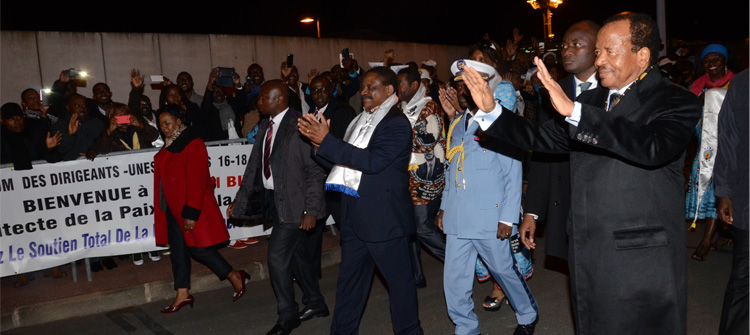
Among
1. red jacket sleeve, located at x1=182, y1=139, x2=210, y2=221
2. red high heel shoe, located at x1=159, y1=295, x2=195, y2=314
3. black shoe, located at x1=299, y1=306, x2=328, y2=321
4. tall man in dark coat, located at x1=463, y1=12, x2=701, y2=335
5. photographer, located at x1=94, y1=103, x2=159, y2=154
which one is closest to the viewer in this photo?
tall man in dark coat, located at x1=463, y1=12, x2=701, y2=335

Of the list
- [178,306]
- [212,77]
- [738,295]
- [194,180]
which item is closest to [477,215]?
[738,295]

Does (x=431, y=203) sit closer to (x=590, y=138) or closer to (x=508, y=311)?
(x=508, y=311)

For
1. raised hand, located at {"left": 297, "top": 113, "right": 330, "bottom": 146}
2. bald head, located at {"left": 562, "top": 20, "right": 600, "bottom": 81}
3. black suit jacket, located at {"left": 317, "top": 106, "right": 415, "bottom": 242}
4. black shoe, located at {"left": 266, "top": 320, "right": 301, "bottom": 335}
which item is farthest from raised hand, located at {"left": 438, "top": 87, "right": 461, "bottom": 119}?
black shoe, located at {"left": 266, "top": 320, "right": 301, "bottom": 335}

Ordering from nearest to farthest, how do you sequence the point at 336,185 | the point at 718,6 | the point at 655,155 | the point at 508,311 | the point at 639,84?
the point at 655,155, the point at 639,84, the point at 336,185, the point at 508,311, the point at 718,6

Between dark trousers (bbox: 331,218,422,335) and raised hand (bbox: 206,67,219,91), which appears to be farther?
raised hand (bbox: 206,67,219,91)

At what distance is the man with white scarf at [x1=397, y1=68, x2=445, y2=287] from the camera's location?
5809 millimetres

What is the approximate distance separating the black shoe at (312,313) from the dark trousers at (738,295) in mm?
3148

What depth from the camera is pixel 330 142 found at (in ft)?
14.0

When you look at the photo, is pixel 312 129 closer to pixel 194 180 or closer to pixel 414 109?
pixel 414 109

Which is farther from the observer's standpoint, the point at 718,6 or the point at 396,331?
the point at 718,6

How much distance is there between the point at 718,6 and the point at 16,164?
36.8 m

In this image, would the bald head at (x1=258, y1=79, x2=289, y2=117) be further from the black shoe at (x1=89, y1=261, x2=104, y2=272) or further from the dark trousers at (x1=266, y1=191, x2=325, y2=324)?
the black shoe at (x1=89, y1=261, x2=104, y2=272)

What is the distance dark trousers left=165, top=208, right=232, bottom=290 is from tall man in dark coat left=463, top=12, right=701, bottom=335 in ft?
13.0

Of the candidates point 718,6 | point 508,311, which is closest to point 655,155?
point 508,311
